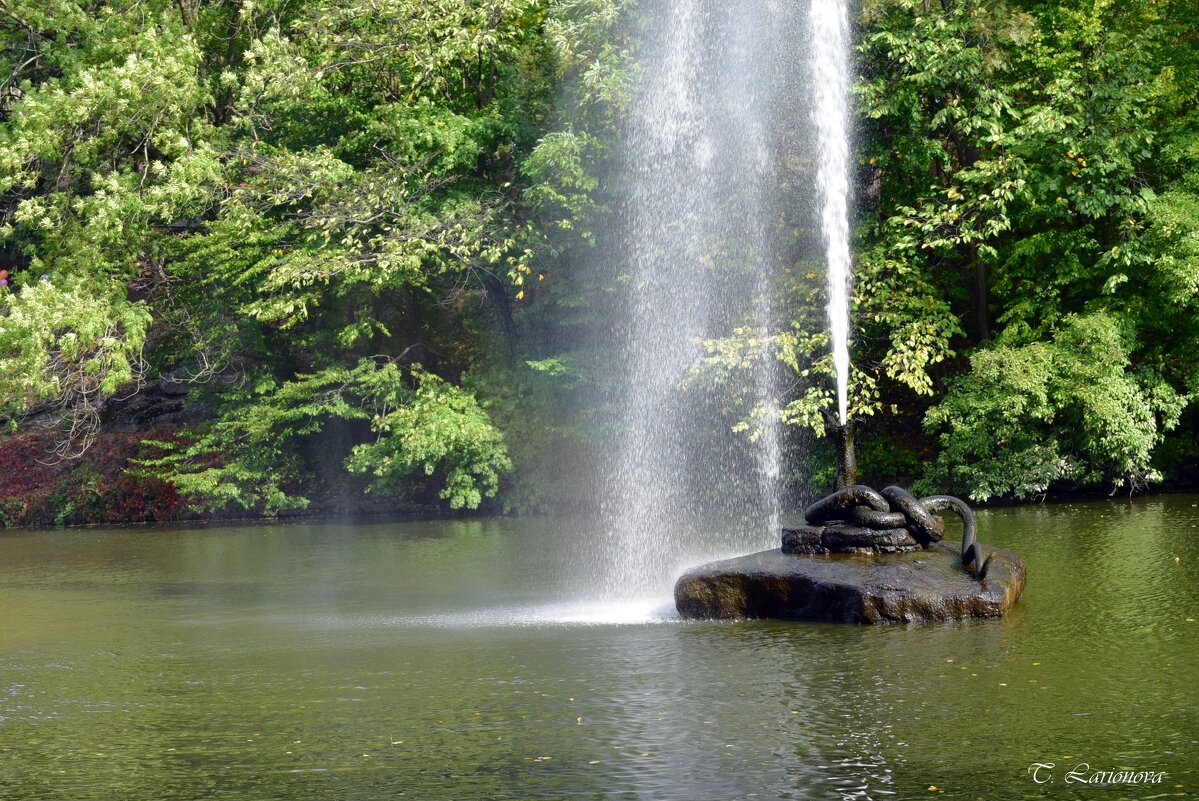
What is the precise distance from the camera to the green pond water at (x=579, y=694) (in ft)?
22.8

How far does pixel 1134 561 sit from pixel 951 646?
5.00m

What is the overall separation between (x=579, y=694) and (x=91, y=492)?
19.5 meters

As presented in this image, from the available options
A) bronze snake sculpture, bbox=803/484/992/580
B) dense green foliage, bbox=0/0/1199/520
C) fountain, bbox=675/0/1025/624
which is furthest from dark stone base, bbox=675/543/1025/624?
dense green foliage, bbox=0/0/1199/520

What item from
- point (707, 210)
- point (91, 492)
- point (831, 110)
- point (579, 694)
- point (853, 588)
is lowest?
point (579, 694)

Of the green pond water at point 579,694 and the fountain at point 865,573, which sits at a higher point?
the fountain at point 865,573

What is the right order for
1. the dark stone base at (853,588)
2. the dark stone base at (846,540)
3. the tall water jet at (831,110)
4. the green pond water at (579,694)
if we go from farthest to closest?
the tall water jet at (831,110) → the dark stone base at (846,540) → the dark stone base at (853,588) → the green pond water at (579,694)

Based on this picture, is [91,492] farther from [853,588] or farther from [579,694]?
[579,694]

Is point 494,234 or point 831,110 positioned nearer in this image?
point 831,110

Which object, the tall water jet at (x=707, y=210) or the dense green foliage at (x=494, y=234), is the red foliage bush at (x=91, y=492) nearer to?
the dense green foliage at (x=494, y=234)

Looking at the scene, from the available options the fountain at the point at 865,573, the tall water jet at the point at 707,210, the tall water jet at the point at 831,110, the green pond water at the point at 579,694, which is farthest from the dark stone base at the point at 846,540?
the tall water jet at the point at 707,210

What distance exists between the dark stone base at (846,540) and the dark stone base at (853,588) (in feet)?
0.30

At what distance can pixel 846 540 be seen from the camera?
11.7 metres

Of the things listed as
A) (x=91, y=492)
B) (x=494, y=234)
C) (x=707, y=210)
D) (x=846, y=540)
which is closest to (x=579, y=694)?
(x=846, y=540)

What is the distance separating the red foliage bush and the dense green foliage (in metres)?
0.67
